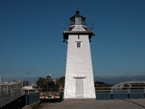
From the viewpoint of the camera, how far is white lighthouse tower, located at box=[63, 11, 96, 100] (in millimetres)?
20484

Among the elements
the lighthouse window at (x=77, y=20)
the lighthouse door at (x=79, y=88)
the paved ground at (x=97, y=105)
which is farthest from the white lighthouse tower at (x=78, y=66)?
the paved ground at (x=97, y=105)

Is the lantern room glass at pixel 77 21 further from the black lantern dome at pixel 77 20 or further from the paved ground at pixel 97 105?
the paved ground at pixel 97 105

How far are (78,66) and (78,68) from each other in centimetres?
26

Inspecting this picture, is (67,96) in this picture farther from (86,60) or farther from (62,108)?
(62,108)

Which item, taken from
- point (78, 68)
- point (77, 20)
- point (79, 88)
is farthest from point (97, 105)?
point (77, 20)

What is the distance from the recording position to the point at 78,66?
21.1 m

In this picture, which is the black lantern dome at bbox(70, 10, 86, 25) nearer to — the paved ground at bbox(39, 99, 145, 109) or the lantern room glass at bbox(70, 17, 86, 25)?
the lantern room glass at bbox(70, 17, 86, 25)

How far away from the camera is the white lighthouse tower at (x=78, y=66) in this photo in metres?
20.5

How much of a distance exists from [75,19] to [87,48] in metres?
4.76

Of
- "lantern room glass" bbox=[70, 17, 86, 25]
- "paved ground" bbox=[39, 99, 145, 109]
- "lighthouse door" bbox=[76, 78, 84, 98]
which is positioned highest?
"lantern room glass" bbox=[70, 17, 86, 25]

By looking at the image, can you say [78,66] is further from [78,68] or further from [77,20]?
Answer: [77,20]

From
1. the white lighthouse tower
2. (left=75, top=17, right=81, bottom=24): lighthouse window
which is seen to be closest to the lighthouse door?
the white lighthouse tower

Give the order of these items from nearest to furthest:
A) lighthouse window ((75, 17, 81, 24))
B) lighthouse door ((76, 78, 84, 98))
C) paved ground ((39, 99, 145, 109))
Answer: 1. paved ground ((39, 99, 145, 109))
2. lighthouse door ((76, 78, 84, 98))
3. lighthouse window ((75, 17, 81, 24))

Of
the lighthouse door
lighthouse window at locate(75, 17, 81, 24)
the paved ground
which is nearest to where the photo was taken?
the paved ground
